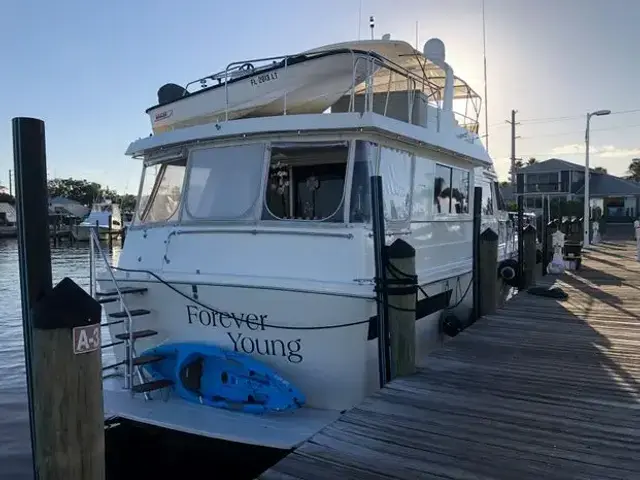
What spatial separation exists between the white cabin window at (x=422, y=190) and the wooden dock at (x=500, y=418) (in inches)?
61.4

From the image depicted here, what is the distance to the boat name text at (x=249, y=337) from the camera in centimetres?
564

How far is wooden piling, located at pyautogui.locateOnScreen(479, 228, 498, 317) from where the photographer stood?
335 inches

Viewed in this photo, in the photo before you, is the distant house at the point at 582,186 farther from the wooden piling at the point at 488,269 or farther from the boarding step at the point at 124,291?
the boarding step at the point at 124,291

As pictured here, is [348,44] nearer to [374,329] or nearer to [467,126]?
[467,126]

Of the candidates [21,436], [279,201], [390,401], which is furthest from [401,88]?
[21,436]

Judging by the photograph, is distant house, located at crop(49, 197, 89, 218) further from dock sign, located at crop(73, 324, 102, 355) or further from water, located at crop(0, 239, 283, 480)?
dock sign, located at crop(73, 324, 102, 355)

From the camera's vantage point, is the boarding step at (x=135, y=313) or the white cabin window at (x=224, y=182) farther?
the white cabin window at (x=224, y=182)

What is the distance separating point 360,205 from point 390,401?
2005 mm

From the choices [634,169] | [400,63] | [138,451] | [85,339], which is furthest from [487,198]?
[634,169]

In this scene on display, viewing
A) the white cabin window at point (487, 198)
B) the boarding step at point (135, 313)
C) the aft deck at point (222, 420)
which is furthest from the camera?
the white cabin window at point (487, 198)

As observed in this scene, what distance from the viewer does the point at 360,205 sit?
609 centimetres

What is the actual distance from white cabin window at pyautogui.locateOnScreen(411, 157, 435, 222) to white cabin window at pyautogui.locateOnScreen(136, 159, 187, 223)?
270 centimetres

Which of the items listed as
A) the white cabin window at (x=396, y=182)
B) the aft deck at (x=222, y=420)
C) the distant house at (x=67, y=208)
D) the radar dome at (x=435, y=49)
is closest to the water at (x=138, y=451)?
the aft deck at (x=222, y=420)

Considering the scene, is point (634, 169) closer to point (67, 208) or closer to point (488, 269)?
point (67, 208)
